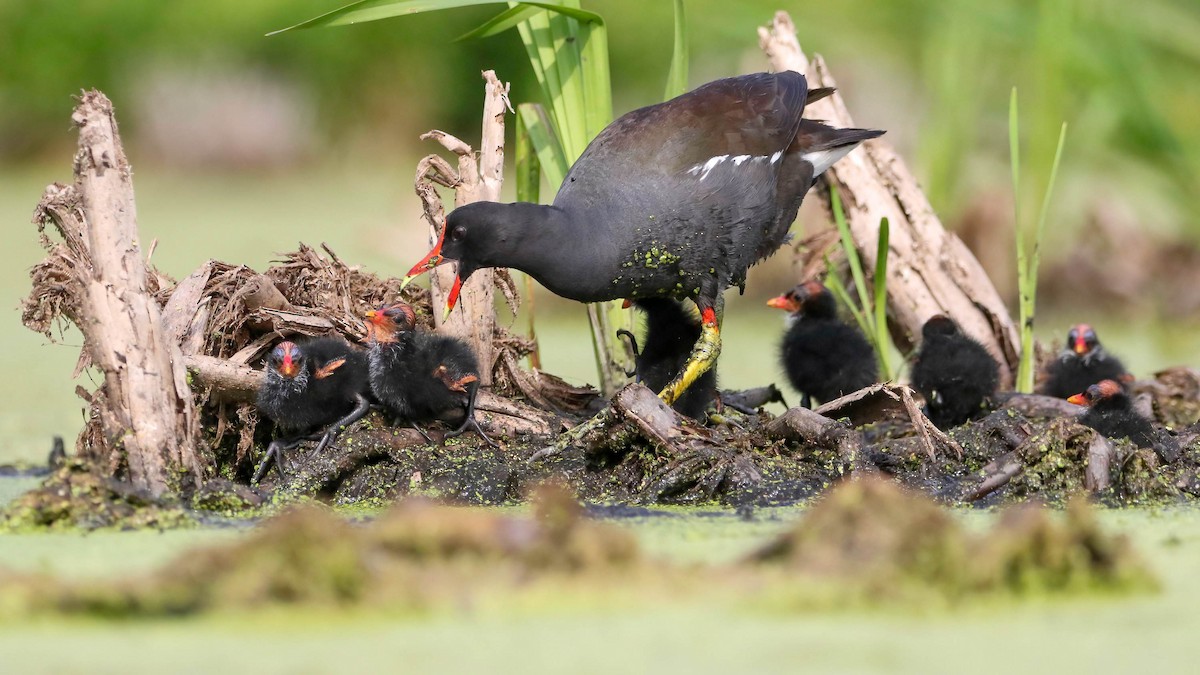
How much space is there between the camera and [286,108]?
11867 millimetres

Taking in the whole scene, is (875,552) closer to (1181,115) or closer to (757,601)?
(757,601)

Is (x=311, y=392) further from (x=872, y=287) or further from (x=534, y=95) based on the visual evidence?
(x=534, y=95)

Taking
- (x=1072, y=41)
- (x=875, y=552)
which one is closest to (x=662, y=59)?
(x=1072, y=41)


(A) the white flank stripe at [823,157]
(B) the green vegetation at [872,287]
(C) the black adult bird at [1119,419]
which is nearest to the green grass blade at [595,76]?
(A) the white flank stripe at [823,157]

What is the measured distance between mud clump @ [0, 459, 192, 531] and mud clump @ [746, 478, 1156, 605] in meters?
1.56

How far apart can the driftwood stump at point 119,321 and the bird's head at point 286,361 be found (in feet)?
0.84

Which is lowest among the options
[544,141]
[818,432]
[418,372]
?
[818,432]

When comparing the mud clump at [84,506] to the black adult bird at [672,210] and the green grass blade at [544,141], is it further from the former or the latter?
the green grass blade at [544,141]

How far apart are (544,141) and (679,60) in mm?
560

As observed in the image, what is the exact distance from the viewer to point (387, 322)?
14.3ft

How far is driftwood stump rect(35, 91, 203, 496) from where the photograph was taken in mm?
3852

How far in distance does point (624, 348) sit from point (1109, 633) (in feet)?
9.44

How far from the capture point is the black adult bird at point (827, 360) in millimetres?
4941

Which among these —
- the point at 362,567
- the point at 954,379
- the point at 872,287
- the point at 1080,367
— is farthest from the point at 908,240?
the point at 362,567
